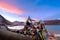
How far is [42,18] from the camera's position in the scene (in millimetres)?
2498

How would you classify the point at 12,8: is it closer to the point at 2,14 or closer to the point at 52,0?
the point at 2,14

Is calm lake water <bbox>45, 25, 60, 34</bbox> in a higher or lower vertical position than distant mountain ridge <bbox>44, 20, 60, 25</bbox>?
lower

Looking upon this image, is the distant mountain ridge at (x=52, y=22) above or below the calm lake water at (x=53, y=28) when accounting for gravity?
above

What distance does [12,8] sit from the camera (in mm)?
2598

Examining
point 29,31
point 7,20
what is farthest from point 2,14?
point 29,31

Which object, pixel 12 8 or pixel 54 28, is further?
pixel 12 8

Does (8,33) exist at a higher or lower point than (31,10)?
lower

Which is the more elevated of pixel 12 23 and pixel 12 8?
pixel 12 8

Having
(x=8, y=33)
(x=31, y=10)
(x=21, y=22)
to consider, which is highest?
(x=31, y=10)

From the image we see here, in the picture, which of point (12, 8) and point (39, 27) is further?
point (12, 8)

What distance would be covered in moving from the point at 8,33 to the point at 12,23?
0.16m

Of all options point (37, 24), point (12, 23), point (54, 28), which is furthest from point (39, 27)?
point (12, 23)

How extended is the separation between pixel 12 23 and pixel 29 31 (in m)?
0.28

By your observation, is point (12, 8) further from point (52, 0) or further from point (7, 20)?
point (52, 0)
